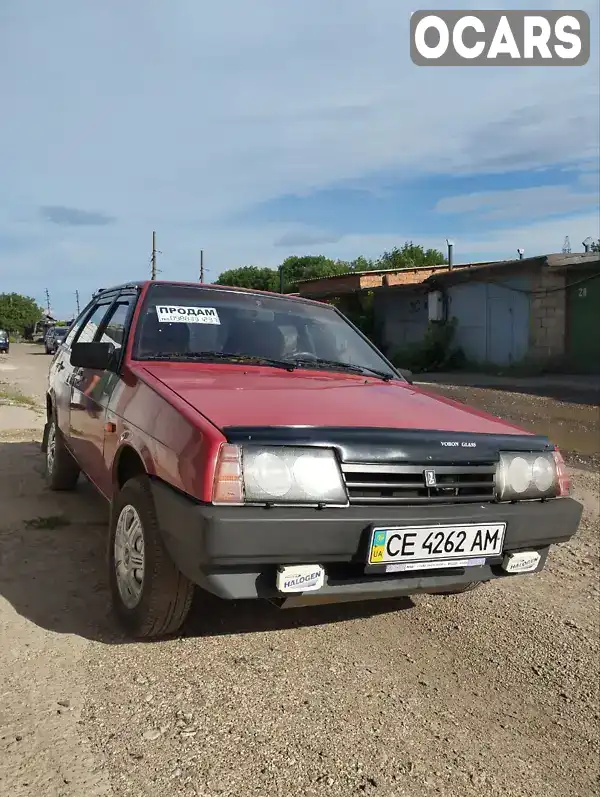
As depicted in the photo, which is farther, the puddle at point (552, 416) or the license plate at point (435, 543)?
the puddle at point (552, 416)

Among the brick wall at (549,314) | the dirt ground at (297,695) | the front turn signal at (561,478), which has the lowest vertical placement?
the dirt ground at (297,695)

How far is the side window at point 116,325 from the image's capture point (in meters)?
3.64

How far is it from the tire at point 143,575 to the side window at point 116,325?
1037 mm

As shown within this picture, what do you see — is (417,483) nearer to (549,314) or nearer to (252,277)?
(549,314)

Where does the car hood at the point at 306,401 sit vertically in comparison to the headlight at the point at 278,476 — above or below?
above

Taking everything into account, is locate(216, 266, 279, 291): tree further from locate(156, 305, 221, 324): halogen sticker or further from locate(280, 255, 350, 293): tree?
locate(156, 305, 221, 324): halogen sticker

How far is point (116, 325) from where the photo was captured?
386cm

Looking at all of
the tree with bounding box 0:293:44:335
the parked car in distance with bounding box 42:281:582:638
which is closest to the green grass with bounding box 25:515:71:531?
the parked car in distance with bounding box 42:281:582:638

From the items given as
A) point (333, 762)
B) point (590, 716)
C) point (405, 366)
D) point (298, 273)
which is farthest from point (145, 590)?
point (298, 273)

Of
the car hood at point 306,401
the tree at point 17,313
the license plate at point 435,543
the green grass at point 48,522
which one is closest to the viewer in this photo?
the license plate at point 435,543

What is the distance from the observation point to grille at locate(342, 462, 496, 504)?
238 cm

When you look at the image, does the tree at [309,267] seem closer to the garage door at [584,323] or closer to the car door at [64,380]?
the garage door at [584,323]

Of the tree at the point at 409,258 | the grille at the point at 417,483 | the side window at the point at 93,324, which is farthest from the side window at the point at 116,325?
the tree at the point at 409,258

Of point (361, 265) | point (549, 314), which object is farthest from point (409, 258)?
point (549, 314)
